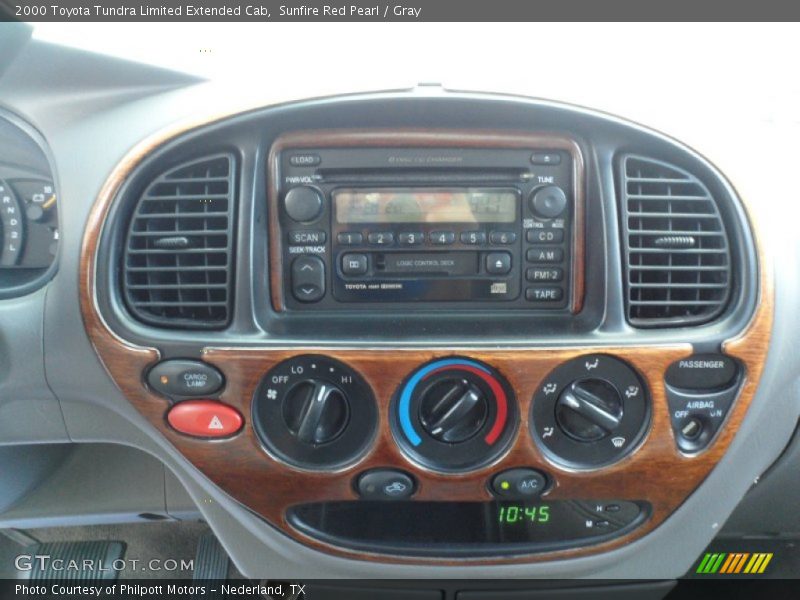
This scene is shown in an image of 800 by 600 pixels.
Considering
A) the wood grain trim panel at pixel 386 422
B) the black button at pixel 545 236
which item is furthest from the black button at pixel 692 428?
the black button at pixel 545 236

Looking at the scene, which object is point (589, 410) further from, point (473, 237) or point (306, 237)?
point (306, 237)

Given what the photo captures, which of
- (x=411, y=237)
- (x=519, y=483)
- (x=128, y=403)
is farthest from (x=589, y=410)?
(x=128, y=403)

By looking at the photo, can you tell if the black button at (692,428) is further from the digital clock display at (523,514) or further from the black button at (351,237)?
the black button at (351,237)

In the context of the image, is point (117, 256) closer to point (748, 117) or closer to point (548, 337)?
point (548, 337)

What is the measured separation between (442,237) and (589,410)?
381mm

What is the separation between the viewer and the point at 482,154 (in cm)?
116

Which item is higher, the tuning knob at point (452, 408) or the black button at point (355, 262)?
the black button at point (355, 262)

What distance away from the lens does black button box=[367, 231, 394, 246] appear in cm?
117

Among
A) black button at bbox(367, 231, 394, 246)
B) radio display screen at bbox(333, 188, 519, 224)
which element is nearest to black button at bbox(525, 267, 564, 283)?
radio display screen at bbox(333, 188, 519, 224)

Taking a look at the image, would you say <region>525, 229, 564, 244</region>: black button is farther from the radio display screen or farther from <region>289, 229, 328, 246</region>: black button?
<region>289, 229, 328, 246</region>: black button

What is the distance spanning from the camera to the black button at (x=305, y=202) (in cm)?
117

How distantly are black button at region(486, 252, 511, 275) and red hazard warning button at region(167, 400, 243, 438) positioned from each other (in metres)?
0.49

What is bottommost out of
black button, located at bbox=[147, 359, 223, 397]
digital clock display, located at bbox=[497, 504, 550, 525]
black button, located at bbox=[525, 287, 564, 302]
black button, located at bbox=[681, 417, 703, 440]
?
digital clock display, located at bbox=[497, 504, 550, 525]

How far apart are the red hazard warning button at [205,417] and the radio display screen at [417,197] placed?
393mm
